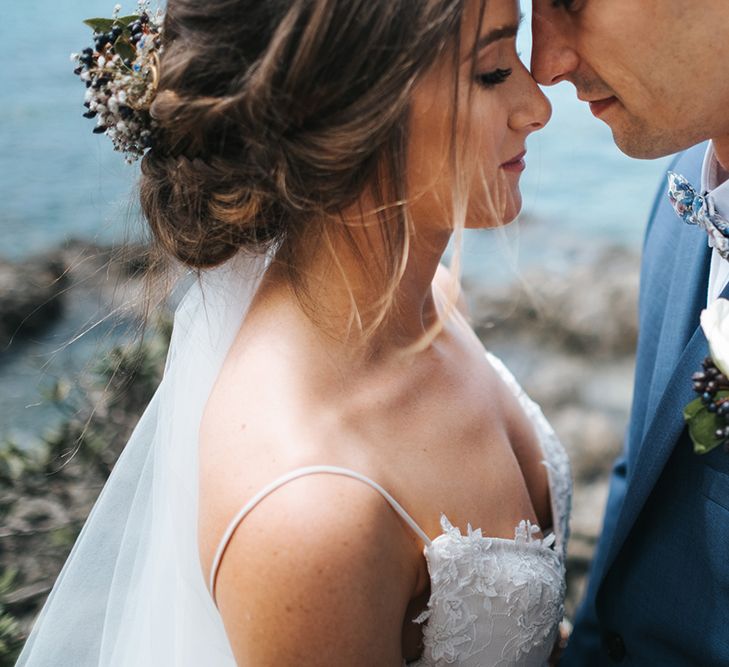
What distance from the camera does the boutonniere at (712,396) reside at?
5.17 ft

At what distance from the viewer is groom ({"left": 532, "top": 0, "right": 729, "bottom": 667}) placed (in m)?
1.78

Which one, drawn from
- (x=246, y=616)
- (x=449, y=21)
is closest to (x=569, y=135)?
(x=449, y=21)

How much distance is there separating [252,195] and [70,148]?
1538 mm

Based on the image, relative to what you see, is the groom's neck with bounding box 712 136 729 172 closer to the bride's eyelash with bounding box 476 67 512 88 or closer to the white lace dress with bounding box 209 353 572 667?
the bride's eyelash with bounding box 476 67 512 88

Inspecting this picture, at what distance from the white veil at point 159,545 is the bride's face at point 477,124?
0.48 metres

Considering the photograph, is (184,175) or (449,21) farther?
(184,175)

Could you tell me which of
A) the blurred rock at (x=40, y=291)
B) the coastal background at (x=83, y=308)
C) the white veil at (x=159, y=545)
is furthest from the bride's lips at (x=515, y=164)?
the blurred rock at (x=40, y=291)

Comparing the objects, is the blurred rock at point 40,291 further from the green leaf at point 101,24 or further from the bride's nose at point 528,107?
the bride's nose at point 528,107

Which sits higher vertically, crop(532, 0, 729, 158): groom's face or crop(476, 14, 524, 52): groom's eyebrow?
crop(476, 14, 524, 52): groom's eyebrow

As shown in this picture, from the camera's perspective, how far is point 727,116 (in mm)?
1976

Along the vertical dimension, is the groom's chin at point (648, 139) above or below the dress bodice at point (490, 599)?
above

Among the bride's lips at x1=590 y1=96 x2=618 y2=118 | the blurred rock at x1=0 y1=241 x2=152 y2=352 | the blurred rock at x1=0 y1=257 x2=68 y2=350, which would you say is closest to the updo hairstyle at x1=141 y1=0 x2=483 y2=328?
the bride's lips at x1=590 y1=96 x2=618 y2=118

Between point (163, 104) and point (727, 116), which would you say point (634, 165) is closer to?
point (727, 116)

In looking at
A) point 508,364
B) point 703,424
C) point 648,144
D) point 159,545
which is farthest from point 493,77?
point 508,364
